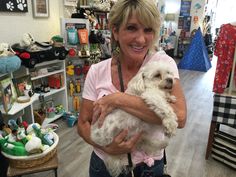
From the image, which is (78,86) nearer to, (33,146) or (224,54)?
(33,146)

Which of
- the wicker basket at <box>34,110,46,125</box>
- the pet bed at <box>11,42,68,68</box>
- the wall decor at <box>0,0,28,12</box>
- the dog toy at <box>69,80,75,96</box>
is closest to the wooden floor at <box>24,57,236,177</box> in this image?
the wicker basket at <box>34,110,46,125</box>

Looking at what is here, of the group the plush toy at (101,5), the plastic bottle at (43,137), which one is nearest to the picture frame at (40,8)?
the plush toy at (101,5)

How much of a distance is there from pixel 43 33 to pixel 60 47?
0.43 meters

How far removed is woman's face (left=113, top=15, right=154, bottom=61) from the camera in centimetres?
98

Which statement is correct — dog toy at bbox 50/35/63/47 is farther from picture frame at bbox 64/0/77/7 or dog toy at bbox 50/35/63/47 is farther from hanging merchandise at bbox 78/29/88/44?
picture frame at bbox 64/0/77/7

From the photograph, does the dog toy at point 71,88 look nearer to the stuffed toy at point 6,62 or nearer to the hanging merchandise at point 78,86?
the hanging merchandise at point 78,86

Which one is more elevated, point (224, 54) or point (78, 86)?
point (224, 54)

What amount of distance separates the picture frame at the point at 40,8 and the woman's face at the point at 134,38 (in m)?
2.49

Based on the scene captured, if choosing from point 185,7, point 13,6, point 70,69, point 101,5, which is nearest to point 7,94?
point 13,6

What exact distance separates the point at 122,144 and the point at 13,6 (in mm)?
2501

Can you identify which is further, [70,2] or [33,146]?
[70,2]

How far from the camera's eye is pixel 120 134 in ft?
3.27

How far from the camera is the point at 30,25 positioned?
311cm

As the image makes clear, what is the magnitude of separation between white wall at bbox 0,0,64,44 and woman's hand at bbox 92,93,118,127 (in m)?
2.24
